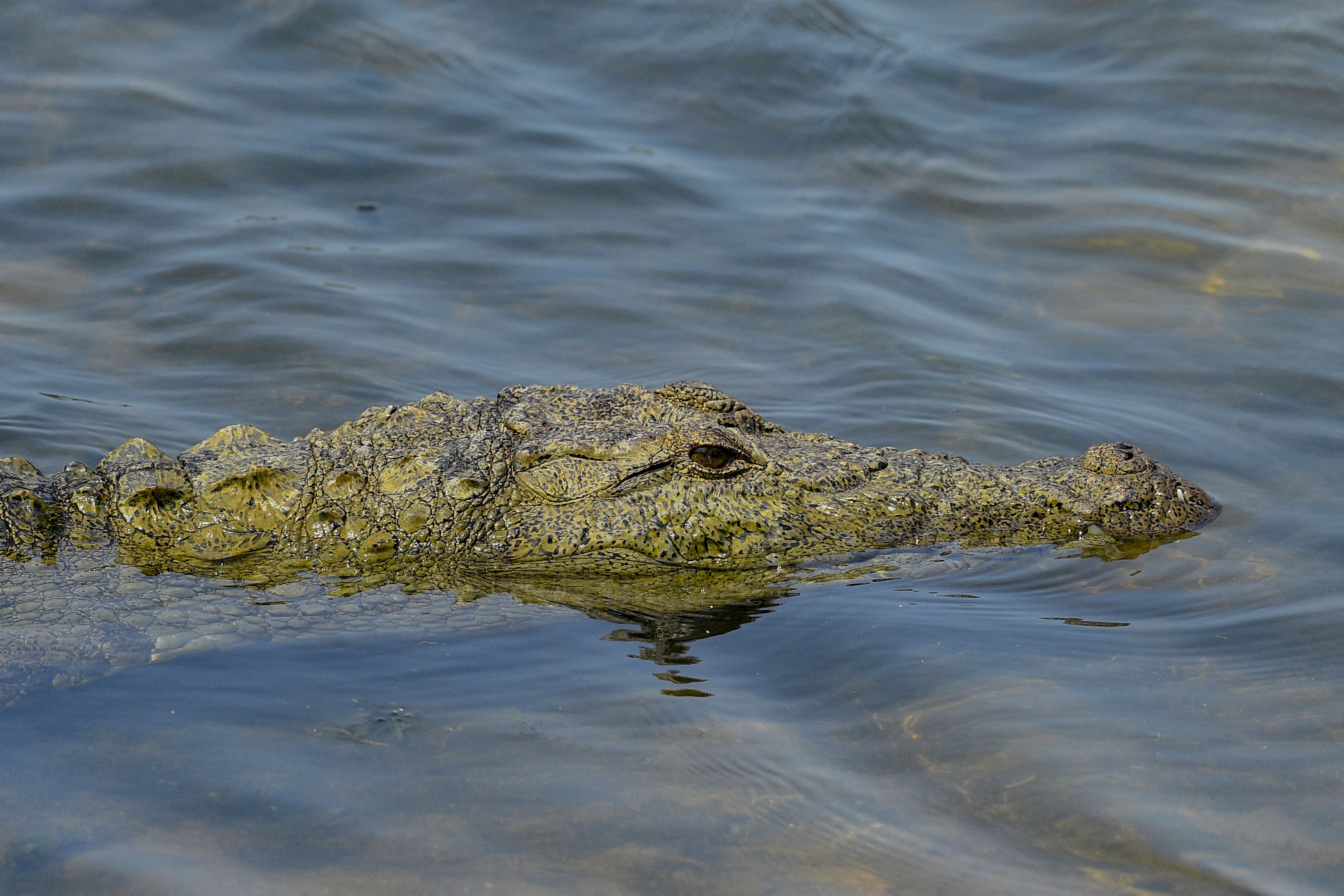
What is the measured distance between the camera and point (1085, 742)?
3.80m

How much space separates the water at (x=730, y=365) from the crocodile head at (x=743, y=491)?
184 mm

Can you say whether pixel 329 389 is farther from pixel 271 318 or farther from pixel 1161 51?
pixel 1161 51

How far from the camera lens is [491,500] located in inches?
183

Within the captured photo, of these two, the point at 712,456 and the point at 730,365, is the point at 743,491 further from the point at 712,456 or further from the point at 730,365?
the point at 730,365

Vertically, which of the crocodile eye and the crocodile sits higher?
the crocodile eye

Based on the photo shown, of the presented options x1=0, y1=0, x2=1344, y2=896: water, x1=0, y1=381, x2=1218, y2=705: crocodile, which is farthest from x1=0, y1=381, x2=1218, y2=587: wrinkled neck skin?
x1=0, y1=0, x2=1344, y2=896: water

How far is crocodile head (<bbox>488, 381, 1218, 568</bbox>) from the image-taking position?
15.2 feet

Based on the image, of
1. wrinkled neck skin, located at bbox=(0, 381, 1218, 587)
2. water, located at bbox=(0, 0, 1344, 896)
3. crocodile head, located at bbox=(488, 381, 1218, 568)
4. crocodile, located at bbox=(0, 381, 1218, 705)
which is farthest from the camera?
crocodile head, located at bbox=(488, 381, 1218, 568)

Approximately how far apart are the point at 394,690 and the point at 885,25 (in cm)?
1027

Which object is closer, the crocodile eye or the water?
the water

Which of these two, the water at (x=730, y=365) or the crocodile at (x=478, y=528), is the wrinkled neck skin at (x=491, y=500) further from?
the water at (x=730, y=365)

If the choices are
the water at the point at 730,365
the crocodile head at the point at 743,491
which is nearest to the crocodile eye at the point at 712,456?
the crocodile head at the point at 743,491

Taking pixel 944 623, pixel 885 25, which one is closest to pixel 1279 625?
pixel 944 623

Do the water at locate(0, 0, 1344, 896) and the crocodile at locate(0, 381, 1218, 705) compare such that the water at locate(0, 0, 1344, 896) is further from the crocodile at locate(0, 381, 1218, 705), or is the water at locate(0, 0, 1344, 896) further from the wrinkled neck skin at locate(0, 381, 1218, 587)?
the wrinkled neck skin at locate(0, 381, 1218, 587)
